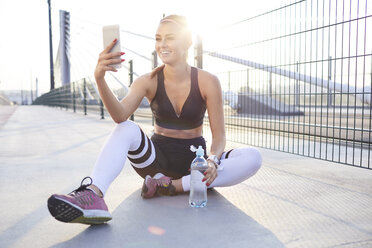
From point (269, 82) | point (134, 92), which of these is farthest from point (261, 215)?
point (269, 82)

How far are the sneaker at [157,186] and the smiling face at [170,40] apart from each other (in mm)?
693

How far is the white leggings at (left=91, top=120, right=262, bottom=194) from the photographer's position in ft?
5.54

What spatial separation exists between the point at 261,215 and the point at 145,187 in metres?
0.69

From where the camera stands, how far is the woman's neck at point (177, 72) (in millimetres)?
2029

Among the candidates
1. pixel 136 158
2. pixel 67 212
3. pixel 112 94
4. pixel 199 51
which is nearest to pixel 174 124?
pixel 136 158

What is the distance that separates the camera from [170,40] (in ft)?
6.22

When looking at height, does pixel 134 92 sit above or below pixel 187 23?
below

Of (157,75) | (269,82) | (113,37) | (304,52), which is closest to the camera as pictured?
(113,37)

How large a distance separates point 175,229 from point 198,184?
422mm

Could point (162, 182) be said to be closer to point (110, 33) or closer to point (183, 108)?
point (183, 108)

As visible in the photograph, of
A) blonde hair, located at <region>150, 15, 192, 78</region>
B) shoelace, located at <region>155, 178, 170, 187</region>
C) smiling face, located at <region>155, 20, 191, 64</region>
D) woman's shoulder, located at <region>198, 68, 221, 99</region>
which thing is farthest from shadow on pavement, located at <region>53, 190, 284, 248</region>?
blonde hair, located at <region>150, 15, 192, 78</region>

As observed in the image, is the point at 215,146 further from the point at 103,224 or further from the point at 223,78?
the point at 223,78

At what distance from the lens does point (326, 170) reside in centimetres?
281

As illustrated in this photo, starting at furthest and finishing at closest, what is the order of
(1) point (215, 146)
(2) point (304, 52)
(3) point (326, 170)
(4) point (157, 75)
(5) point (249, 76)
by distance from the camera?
(5) point (249, 76) < (2) point (304, 52) < (3) point (326, 170) < (4) point (157, 75) < (1) point (215, 146)
